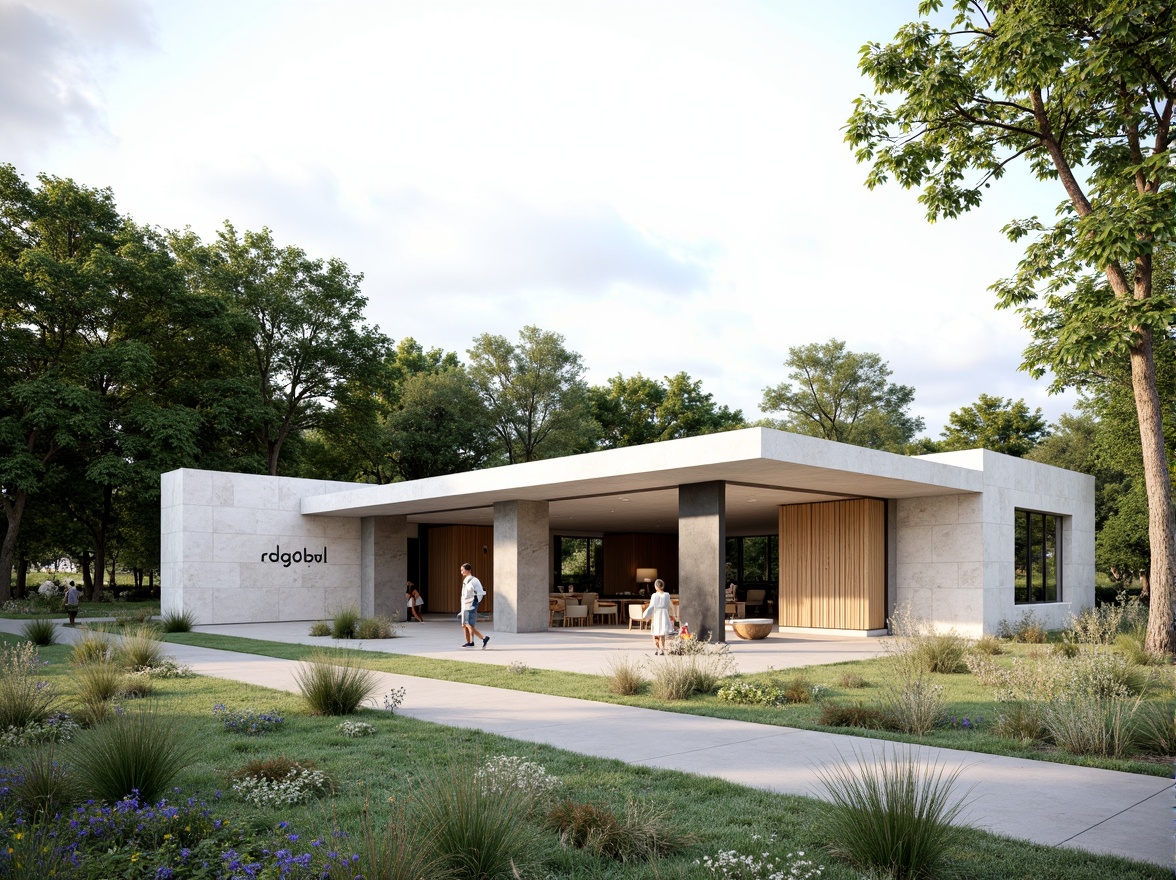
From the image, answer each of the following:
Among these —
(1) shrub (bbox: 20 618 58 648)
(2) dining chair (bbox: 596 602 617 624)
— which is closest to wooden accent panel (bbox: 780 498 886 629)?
(2) dining chair (bbox: 596 602 617 624)

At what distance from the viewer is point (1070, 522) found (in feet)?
71.8

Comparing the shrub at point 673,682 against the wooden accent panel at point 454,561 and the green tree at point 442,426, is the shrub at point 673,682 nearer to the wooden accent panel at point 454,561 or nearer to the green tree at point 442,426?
the wooden accent panel at point 454,561

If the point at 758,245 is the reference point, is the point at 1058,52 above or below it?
above

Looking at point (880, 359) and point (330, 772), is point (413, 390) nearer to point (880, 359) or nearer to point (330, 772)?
point (880, 359)

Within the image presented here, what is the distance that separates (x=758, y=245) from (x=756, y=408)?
3244cm

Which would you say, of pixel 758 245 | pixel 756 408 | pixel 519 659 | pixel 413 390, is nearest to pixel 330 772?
pixel 519 659

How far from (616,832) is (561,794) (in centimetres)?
84

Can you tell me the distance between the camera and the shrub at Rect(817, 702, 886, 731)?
24.7 feet

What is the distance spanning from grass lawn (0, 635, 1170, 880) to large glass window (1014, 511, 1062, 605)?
17.2 metres

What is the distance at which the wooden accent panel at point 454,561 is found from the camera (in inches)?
1115

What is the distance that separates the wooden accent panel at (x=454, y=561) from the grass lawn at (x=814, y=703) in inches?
540

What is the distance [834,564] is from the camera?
63.8 feet

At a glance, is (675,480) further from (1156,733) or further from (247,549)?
(247,549)

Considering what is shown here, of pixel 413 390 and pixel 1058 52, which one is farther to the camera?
pixel 413 390
